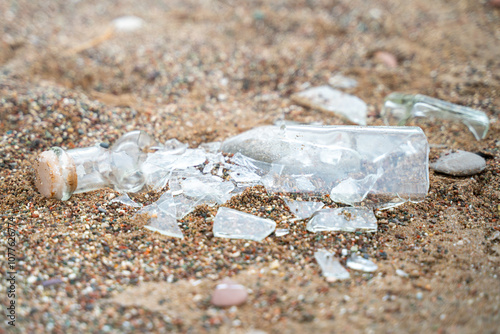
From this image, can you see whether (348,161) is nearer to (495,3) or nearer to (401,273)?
(401,273)

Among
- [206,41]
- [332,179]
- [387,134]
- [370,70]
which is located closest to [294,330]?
[332,179]

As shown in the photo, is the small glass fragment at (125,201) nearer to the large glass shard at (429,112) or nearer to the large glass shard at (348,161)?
the large glass shard at (348,161)

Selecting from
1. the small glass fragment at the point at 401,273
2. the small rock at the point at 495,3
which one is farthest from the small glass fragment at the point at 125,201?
the small rock at the point at 495,3

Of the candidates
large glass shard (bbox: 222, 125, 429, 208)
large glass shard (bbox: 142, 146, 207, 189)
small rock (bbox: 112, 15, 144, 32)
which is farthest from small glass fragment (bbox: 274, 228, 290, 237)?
small rock (bbox: 112, 15, 144, 32)

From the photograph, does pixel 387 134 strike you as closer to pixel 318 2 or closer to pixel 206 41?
pixel 206 41

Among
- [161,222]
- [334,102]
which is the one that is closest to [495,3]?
[334,102]

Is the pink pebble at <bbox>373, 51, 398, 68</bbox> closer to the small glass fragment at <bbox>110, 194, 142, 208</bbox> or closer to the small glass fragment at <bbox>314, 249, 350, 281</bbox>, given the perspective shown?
the small glass fragment at <bbox>314, 249, 350, 281</bbox>
